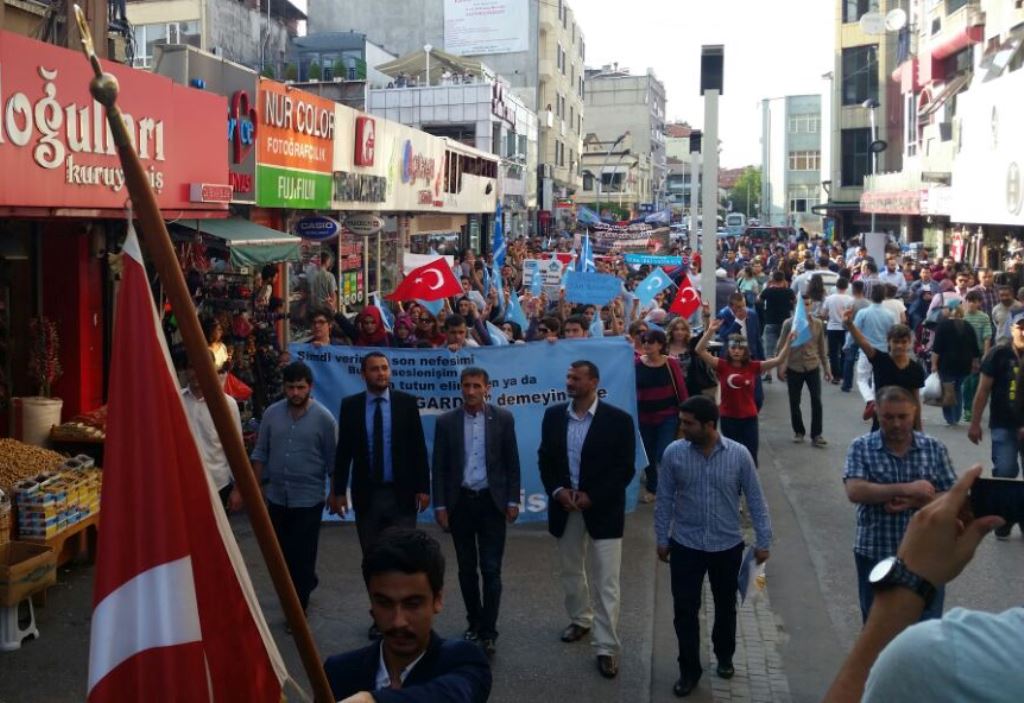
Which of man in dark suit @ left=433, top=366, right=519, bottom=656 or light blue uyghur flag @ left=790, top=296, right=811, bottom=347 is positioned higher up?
light blue uyghur flag @ left=790, top=296, right=811, bottom=347

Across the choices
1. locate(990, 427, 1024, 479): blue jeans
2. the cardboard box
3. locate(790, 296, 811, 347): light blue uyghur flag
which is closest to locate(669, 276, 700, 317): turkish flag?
locate(790, 296, 811, 347): light blue uyghur flag

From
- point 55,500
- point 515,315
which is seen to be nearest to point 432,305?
point 515,315

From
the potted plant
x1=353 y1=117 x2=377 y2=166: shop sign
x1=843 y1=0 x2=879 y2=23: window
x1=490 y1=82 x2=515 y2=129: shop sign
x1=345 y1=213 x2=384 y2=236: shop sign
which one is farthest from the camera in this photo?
x1=843 y1=0 x2=879 y2=23: window

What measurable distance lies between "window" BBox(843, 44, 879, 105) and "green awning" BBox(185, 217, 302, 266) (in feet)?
156

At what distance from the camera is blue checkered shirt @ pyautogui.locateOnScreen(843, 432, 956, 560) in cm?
539

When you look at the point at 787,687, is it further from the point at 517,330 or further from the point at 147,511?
the point at 517,330

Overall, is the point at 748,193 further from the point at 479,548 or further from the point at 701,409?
the point at 701,409

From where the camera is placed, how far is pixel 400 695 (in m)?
2.70

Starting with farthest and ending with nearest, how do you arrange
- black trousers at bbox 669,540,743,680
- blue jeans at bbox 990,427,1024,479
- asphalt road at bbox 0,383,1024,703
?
blue jeans at bbox 990,427,1024,479, asphalt road at bbox 0,383,1024,703, black trousers at bbox 669,540,743,680

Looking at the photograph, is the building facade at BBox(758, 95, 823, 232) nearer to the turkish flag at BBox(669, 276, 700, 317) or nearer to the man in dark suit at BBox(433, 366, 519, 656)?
the turkish flag at BBox(669, 276, 700, 317)

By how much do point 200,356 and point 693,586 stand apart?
407 cm

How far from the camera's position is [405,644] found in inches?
116

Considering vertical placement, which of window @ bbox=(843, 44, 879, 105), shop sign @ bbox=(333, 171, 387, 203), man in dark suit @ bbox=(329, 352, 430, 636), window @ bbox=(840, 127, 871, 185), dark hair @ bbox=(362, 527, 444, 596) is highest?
window @ bbox=(843, 44, 879, 105)

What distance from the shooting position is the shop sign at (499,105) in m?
44.2
